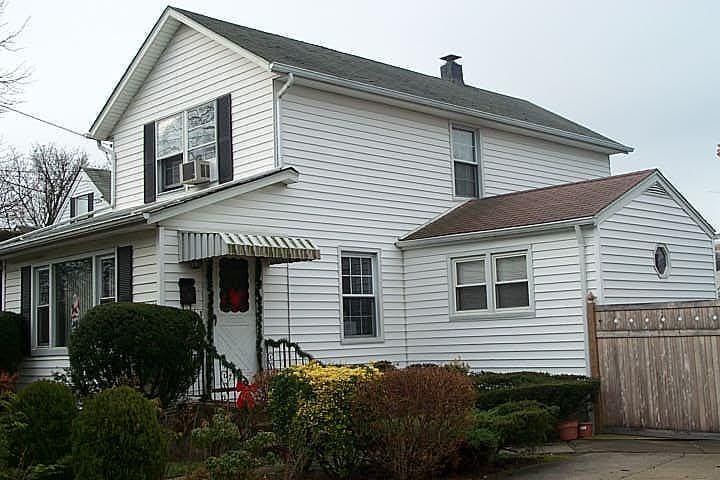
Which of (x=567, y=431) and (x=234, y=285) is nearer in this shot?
(x=567, y=431)

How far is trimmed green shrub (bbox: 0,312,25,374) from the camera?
16.7 metres

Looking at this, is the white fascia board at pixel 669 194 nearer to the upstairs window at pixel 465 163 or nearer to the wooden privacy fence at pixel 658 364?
the wooden privacy fence at pixel 658 364

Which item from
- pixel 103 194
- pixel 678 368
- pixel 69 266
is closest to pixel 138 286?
pixel 69 266

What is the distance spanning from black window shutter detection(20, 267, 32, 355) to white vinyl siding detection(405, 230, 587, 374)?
739cm

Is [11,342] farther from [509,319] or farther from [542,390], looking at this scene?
[542,390]

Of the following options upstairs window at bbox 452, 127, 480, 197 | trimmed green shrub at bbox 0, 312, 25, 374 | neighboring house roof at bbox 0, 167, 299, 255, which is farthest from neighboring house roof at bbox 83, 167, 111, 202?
neighboring house roof at bbox 0, 167, 299, 255

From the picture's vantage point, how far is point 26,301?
56.4ft

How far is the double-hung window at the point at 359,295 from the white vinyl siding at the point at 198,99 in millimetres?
2591

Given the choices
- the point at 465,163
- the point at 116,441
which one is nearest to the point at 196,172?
the point at 465,163

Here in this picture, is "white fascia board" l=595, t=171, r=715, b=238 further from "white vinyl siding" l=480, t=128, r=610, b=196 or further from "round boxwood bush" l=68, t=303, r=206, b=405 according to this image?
"round boxwood bush" l=68, t=303, r=206, b=405

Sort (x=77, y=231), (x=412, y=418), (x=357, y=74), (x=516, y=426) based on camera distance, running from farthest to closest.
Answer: (x=357, y=74) < (x=77, y=231) < (x=516, y=426) < (x=412, y=418)

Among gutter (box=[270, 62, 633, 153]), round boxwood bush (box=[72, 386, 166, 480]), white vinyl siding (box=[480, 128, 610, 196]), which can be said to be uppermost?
gutter (box=[270, 62, 633, 153])

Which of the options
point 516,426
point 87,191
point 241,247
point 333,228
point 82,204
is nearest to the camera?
point 516,426

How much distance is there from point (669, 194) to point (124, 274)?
386 inches
